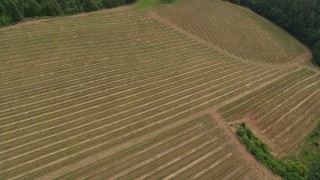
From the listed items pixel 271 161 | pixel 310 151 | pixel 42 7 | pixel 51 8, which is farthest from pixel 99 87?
pixel 310 151

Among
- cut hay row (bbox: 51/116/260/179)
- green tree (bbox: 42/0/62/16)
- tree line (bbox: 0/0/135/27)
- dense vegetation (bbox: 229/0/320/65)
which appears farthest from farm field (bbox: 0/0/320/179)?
dense vegetation (bbox: 229/0/320/65)

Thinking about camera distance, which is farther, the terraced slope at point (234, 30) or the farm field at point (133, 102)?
the terraced slope at point (234, 30)

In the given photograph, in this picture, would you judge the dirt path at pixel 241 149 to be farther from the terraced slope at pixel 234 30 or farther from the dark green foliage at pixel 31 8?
the dark green foliage at pixel 31 8

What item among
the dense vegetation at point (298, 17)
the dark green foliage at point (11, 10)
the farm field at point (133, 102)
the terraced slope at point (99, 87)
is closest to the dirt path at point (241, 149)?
the farm field at point (133, 102)

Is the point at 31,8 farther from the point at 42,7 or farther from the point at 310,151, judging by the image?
the point at 310,151

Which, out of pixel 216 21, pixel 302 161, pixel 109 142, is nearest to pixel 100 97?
pixel 109 142

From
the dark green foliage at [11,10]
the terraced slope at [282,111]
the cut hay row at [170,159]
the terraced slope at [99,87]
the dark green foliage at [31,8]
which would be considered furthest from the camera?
the dark green foliage at [31,8]

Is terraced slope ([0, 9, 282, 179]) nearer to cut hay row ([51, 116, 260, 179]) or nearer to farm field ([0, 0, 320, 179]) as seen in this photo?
farm field ([0, 0, 320, 179])
